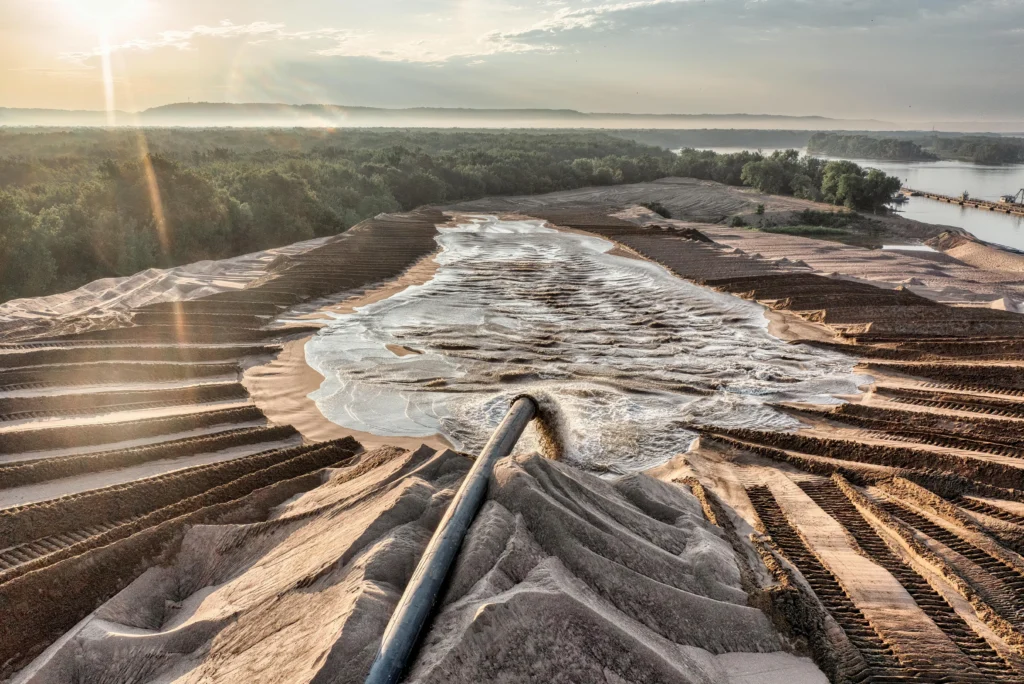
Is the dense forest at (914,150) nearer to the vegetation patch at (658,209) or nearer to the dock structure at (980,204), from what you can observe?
the dock structure at (980,204)

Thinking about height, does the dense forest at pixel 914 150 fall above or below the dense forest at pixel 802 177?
above

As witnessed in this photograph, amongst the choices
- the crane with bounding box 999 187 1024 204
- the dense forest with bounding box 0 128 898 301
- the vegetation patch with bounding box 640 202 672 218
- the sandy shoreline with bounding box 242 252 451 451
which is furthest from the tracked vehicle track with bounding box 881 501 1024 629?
the crane with bounding box 999 187 1024 204

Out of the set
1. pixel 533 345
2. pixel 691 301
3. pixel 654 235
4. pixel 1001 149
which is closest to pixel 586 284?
pixel 691 301

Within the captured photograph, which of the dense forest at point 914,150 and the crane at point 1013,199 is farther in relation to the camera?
the dense forest at point 914,150

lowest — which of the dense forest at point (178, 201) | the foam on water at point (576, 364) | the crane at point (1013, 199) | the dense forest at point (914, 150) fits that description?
the foam on water at point (576, 364)

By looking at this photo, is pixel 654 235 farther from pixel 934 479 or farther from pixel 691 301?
pixel 934 479

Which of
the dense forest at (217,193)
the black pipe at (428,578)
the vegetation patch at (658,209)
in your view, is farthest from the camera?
the vegetation patch at (658,209)

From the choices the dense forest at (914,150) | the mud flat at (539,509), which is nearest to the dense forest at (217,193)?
the mud flat at (539,509)
